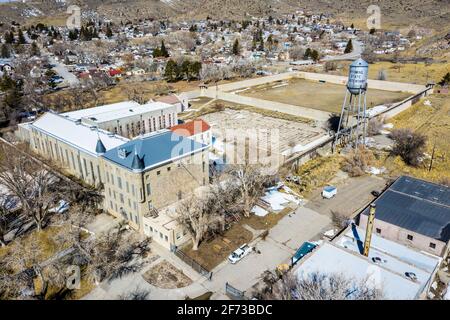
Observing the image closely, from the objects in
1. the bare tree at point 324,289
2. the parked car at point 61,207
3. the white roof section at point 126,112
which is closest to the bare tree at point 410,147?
the bare tree at point 324,289

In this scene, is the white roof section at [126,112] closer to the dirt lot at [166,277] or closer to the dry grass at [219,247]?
the dry grass at [219,247]

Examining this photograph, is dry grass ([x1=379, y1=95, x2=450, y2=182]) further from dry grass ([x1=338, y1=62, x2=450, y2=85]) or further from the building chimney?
the building chimney

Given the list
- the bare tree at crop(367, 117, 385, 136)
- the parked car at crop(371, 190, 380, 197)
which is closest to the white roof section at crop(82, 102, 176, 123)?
the bare tree at crop(367, 117, 385, 136)

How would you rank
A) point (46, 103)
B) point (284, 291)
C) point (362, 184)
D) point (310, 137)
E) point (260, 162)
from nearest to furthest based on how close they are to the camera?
point (284, 291) < point (362, 184) < point (260, 162) < point (310, 137) < point (46, 103)

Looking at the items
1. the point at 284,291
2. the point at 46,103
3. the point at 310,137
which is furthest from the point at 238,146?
the point at 46,103

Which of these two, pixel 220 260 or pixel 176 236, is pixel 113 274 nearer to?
pixel 176 236

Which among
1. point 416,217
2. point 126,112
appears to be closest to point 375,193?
point 416,217

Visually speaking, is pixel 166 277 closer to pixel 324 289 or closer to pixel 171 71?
pixel 324 289
